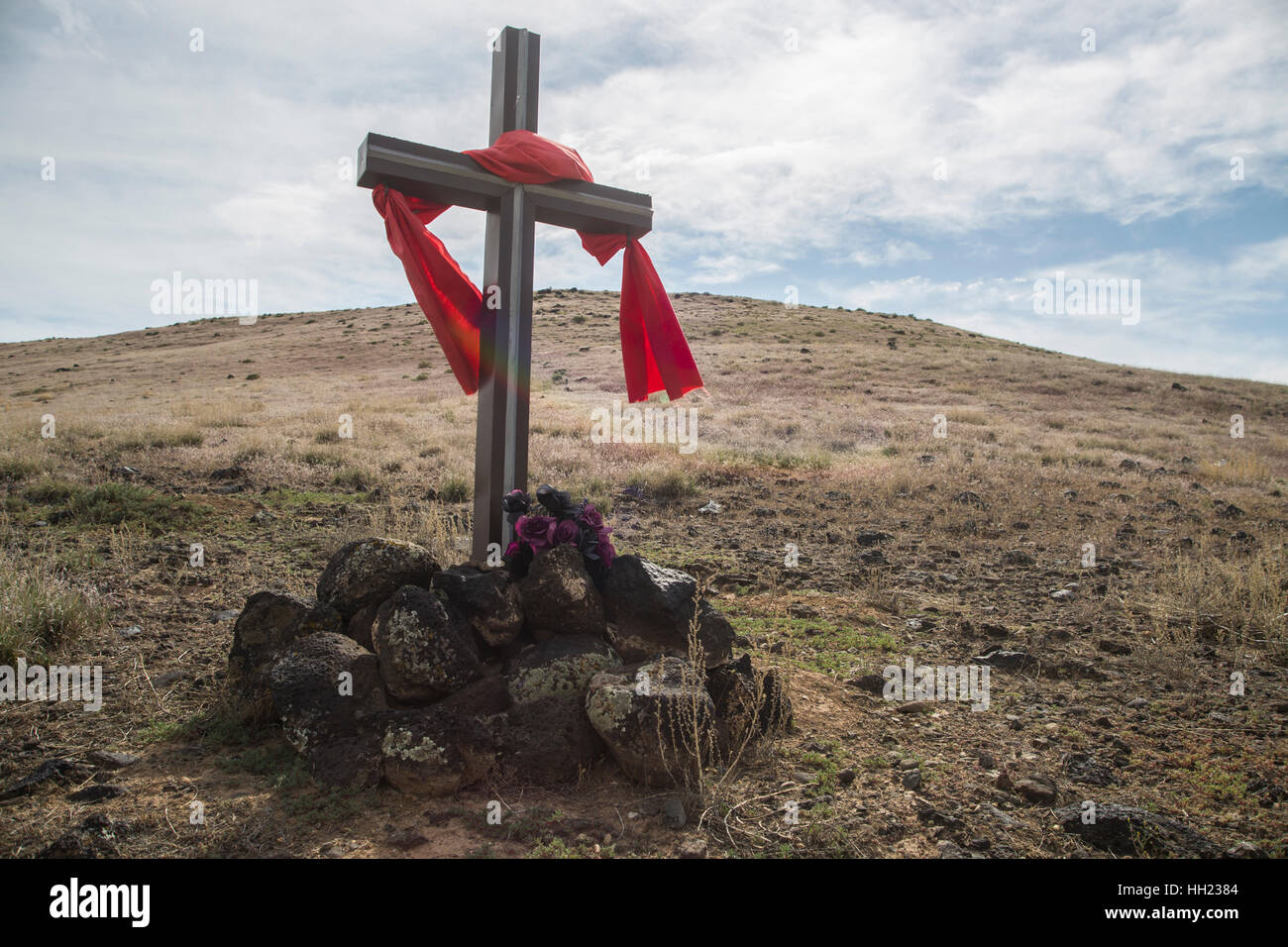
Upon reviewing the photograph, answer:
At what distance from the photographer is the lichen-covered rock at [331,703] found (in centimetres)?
340

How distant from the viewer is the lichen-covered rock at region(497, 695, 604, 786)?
352 centimetres

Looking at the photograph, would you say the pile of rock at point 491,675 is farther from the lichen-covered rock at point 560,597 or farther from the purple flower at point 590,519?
the purple flower at point 590,519

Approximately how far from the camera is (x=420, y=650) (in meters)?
3.77

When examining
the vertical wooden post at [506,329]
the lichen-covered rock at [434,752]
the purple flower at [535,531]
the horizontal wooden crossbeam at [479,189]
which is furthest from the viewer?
the vertical wooden post at [506,329]

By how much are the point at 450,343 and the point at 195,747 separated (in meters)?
2.68

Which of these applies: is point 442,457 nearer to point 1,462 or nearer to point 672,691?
point 1,462

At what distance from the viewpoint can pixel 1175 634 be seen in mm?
5461

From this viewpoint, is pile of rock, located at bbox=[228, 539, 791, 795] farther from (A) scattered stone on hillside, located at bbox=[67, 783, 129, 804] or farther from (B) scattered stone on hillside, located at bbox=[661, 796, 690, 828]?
(A) scattered stone on hillside, located at bbox=[67, 783, 129, 804]

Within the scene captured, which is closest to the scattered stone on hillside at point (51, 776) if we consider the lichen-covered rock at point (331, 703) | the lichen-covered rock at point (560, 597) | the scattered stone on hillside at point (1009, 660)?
the lichen-covered rock at point (331, 703)

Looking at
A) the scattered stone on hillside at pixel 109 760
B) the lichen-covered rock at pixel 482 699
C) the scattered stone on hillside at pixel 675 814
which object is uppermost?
the lichen-covered rock at pixel 482 699

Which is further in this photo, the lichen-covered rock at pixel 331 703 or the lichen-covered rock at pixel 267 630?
the lichen-covered rock at pixel 267 630

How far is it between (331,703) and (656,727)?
1545mm

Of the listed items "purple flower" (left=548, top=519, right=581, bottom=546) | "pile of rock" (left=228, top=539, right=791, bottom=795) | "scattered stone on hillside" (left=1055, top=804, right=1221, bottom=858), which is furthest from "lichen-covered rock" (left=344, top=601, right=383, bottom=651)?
"scattered stone on hillside" (left=1055, top=804, right=1221, bottom=858)

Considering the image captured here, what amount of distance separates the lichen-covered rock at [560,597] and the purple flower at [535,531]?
16 cm
